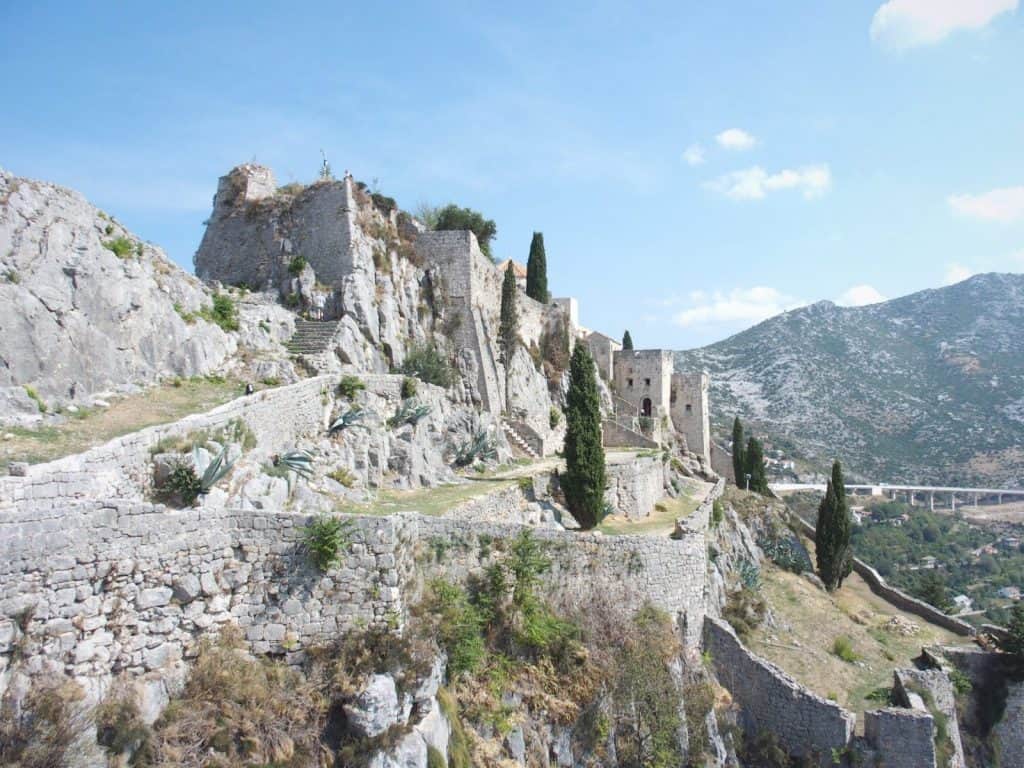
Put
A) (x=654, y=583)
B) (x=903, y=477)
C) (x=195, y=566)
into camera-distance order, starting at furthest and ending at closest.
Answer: (x=903, y=477) < (x=654, y=583) < (x=195, y=566)

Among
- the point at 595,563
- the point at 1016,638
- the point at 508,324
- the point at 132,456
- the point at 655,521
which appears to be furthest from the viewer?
the point at 508,324

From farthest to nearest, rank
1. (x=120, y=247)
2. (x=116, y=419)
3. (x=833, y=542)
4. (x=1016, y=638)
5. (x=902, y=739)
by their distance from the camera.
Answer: (x=833, y=542), (x=1016, y=638), (x=120, y=247), (x=902, y=739), (x=116, y=419)

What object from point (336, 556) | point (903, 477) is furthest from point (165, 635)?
point (903, 477)

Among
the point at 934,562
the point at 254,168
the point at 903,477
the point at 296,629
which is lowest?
the point at 934,562

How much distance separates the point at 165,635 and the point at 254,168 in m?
25.4

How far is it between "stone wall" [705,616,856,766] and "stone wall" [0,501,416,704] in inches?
435

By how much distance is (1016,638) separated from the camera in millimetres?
22484

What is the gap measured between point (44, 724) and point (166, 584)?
70.0 inches

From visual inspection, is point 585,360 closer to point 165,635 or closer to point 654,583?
point 654,583

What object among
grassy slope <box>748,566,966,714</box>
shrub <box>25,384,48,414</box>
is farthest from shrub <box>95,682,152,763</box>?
grassy slope <box>748,566,966,714</box>

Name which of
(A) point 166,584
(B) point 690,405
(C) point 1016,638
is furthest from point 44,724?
(B) point 690,405

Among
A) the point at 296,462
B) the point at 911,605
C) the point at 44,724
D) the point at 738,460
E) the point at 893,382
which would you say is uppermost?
the point at 893,382

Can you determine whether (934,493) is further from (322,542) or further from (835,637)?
(322,542)

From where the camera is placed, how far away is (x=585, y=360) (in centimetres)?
2447
